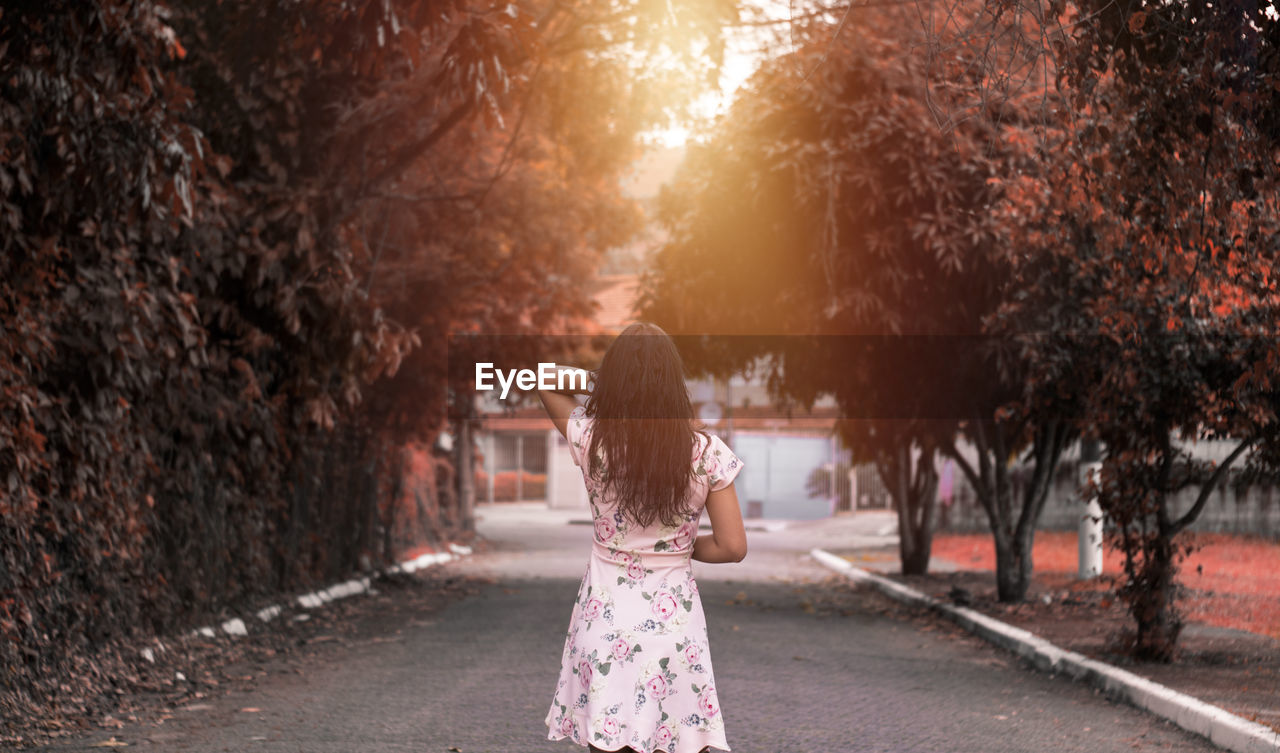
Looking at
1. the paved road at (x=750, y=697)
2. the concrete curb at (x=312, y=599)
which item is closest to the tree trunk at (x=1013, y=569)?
the paved road at (x=750, y=697)

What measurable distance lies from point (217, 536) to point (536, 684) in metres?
3.62

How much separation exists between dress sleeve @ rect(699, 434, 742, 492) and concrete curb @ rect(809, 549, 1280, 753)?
435cm

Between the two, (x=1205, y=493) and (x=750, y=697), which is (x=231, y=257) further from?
(x=1205, y=493)

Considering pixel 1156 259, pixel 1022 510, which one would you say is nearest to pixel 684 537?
pixel 1156 259

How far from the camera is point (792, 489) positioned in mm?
43219

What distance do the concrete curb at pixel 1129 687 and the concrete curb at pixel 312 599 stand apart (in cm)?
661

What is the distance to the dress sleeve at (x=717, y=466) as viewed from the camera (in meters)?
4.14

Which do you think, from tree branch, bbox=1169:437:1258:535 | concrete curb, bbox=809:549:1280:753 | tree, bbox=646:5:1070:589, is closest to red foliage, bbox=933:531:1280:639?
tree branch, bbox=1169:437:1258:535

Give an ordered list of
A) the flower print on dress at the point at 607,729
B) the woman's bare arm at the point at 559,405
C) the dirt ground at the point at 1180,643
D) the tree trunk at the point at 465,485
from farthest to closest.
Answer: the tree trunk at the point at 465,485, the dirt ground at the point at 1180,643, the woman's bare arm at the point at 559,405, the flower print on dress at the point at 607,729

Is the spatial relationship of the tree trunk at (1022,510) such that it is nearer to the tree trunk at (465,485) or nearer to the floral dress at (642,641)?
the floral dress at (642,641)

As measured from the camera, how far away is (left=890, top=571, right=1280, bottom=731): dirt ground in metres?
8.67

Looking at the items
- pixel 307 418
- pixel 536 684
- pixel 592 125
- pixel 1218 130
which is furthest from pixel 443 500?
pixel 1218 130

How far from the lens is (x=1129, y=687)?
29.5 ft

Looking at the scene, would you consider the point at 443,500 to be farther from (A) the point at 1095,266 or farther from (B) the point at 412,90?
(A) the point at 1095,266
